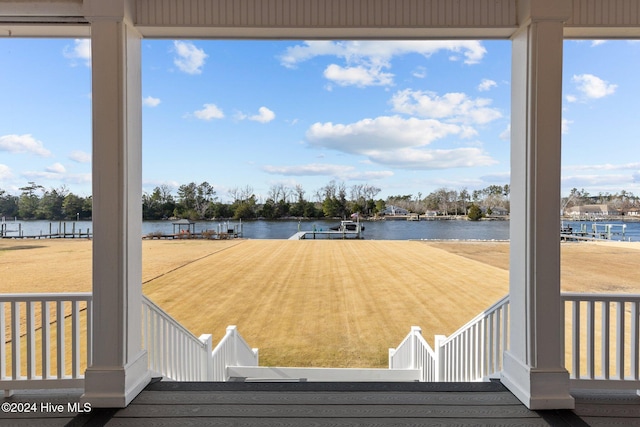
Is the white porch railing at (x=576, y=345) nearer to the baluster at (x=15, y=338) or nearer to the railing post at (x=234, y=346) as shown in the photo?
the railing post at (x=234, y=346)

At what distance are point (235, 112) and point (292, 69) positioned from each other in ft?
38.6

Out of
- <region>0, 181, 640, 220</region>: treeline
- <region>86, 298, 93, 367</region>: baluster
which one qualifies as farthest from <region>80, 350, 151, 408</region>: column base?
<region>0, 181, 640, 220</region>: treeline

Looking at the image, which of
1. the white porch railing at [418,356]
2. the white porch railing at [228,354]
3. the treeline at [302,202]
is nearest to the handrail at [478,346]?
the white porch railing at [418,356]

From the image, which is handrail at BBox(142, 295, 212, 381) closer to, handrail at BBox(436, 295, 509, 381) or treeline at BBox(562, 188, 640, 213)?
handrail at BBox(436, 295, 509, 381)

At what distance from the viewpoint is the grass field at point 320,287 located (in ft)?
30.6

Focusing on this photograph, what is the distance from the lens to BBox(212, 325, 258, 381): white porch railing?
12.4 feet

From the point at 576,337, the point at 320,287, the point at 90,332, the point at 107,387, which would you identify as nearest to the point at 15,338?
the point at 90,332

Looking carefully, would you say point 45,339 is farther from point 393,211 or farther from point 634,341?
point 393,211

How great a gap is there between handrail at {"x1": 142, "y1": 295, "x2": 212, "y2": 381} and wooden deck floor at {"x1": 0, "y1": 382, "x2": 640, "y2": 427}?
38cm

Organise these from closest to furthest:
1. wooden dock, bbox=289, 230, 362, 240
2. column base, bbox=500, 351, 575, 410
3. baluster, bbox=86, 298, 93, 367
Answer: column base, bbox=500, 351, 575, 410
baluster, bbox=86, 298, 93, 367
wooden dock, bbox=289, 230, 362, 240

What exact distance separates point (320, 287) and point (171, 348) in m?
13.6

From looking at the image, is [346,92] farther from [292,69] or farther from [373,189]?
[373,189]

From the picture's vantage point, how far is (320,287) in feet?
52.4

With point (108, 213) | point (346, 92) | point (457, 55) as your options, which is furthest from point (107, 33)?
point (346, 92)
